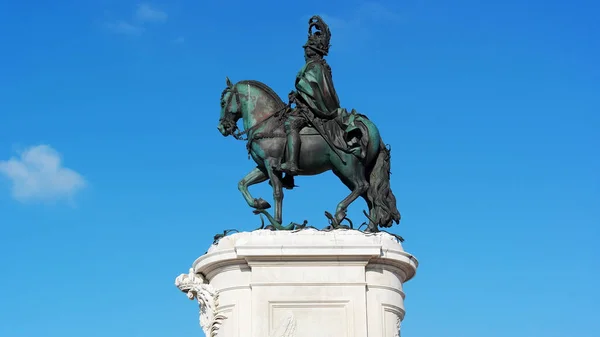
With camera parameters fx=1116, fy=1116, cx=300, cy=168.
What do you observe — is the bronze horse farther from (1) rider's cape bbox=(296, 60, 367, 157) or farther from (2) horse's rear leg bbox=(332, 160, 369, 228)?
(1) rider's cape bbox=(296, 60, 367, 157)

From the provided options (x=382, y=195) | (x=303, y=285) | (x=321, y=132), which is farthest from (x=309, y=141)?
(x=303, y=285)

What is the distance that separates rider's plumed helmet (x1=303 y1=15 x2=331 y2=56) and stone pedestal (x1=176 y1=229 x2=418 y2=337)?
4.13 m

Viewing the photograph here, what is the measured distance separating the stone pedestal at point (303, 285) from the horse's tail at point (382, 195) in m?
0.84

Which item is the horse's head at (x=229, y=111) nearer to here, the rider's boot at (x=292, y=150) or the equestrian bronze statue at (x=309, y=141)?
the equestrian bronze statue at (x=309, y=141)

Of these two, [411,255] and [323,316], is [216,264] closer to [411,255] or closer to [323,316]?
[323,316]

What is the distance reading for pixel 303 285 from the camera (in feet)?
66.4

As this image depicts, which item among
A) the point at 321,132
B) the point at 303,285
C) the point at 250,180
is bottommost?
the point at 303,285

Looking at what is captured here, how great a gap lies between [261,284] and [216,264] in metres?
1.06

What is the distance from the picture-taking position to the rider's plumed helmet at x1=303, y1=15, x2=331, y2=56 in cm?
2266

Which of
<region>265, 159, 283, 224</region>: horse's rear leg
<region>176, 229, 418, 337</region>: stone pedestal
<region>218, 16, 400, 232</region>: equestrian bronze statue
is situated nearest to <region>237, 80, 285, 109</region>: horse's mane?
<region>218, 16, 400, 232</region>: equestrian bronze statue

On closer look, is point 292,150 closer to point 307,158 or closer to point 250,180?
point 307,158

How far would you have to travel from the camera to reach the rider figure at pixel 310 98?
2147cm

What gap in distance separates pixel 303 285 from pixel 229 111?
4128mm

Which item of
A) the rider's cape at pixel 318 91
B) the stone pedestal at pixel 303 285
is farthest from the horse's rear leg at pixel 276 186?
the rider's cape at pixel 318 91
